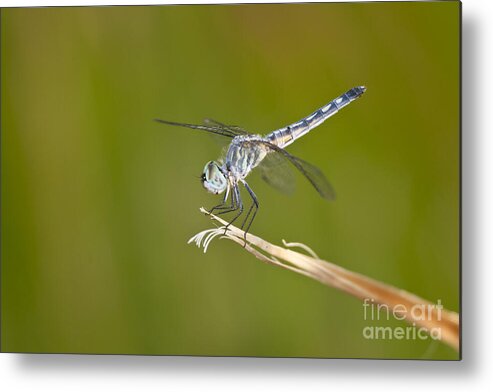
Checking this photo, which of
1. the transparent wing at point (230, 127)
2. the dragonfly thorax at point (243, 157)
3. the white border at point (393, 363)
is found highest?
the transparent wing at point (230, 127)

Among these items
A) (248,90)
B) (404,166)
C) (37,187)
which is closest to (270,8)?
(248,90)

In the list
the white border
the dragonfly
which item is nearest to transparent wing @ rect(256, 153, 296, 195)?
the dragonfly

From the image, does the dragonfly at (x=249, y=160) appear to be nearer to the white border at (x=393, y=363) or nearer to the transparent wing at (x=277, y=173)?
the transparent wing at (x=277, y=173)

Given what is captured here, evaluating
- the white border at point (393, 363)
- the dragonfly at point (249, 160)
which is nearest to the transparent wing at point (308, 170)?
the dragonfly at point (249, 160)

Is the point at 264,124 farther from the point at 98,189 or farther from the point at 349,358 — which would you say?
the point at 349,358

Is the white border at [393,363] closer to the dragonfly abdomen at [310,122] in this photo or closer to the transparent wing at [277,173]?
the dragonfly abdomen at [310,122]


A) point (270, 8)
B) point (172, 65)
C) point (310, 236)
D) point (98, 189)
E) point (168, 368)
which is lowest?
point (168, 368)

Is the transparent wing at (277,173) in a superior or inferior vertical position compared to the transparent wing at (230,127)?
A: inferior
